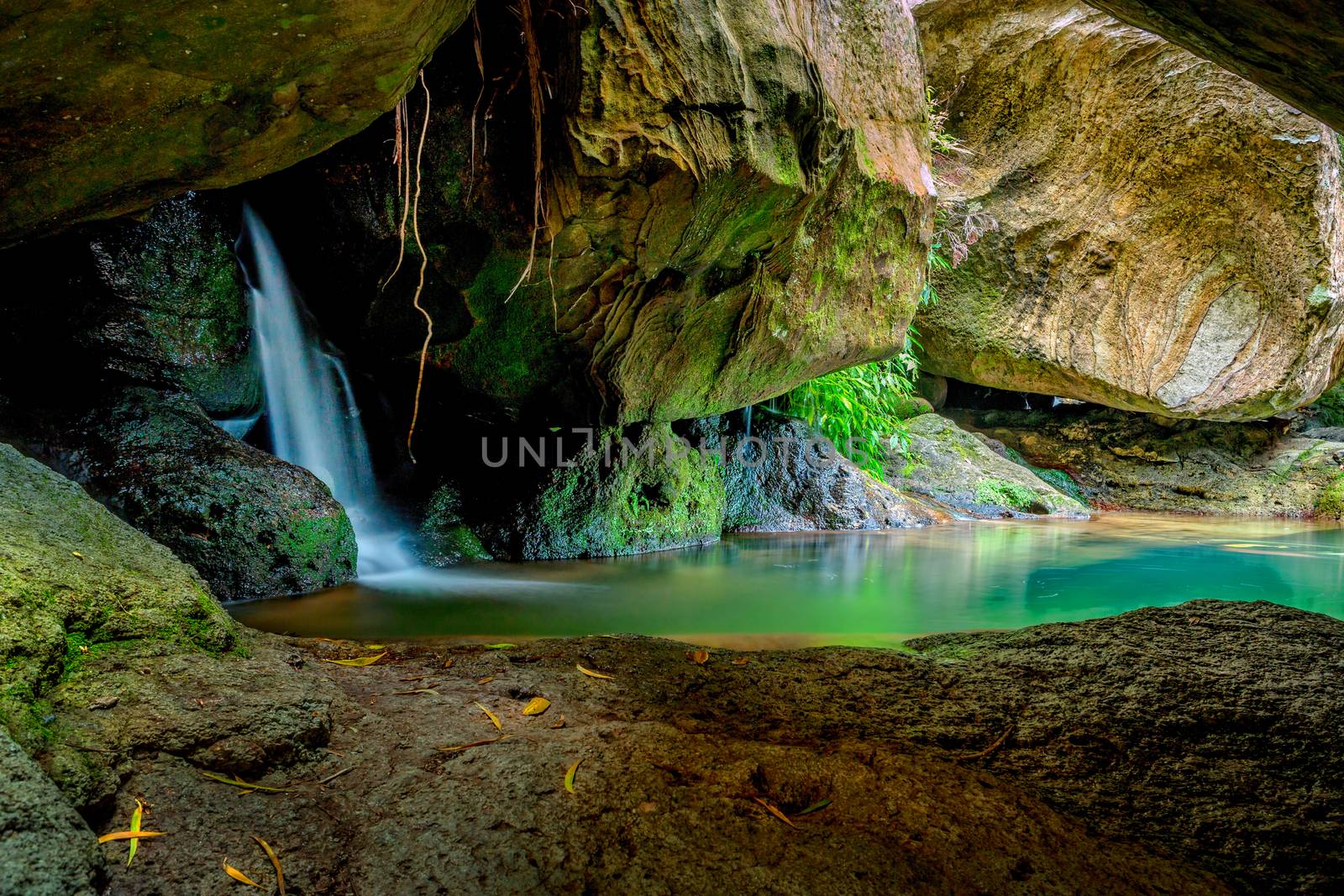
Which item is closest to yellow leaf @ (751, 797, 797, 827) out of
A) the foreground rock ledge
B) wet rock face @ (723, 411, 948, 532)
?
the foreground rock ledge

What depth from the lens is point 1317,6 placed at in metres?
1.41

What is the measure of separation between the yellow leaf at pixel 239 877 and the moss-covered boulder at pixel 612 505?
4.23 m

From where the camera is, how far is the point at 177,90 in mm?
2041

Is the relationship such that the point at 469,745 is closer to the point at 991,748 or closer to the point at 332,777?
the point at 332,777

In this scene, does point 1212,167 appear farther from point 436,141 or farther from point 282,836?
point 282,836

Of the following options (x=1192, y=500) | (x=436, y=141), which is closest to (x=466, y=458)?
(x=436, y=141)

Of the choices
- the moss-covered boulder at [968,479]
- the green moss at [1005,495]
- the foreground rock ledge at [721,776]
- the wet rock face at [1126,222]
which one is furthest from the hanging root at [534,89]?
the green moss at [1005,495]

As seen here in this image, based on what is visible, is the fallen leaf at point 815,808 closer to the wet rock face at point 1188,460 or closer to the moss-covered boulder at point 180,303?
the moss-covered boulder at point 180,303

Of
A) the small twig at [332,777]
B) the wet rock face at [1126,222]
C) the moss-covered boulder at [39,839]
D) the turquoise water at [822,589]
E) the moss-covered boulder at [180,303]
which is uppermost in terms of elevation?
the wet rock face at [1126,222]

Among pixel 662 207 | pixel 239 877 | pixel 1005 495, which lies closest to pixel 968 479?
pixel 1005 495

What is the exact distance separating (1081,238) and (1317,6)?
28.8ft

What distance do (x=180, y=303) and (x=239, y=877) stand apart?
390 cm

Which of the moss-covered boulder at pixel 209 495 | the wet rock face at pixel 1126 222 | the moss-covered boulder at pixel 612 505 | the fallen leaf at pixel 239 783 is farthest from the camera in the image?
the wet rock face at pixel 1126 222

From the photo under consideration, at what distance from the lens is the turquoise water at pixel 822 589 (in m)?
3.39
